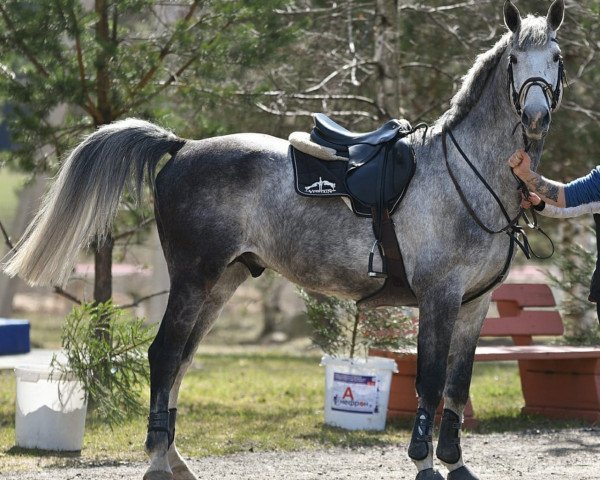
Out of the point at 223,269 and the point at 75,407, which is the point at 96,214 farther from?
the point at 75,407

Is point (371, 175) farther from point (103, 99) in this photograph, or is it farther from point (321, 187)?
point (103, 99)

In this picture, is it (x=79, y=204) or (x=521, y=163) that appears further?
(x=79, y=204)

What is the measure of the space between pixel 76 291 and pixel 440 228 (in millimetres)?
12406

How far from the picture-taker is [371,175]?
190 inches

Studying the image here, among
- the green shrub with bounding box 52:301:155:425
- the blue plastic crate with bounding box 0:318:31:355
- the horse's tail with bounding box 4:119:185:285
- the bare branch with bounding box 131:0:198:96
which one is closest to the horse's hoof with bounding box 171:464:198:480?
the green shrub with bounding box 52:301:155:425

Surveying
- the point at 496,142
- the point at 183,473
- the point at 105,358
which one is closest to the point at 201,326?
the point at 183,473

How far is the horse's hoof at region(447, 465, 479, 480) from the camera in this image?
16.2ft

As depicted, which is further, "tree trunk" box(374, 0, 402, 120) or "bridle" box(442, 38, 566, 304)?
"tree trunk" box(374, 0, 402, 120)

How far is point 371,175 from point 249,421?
318 cm

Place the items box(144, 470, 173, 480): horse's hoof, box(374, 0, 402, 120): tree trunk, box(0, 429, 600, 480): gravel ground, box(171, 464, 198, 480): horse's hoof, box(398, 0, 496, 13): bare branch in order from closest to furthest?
1. box(144, 470, 173, 480): horse's hoof
2. box(171, 464, 198, 480): horse's hoof
3. box(0, 429, 600, 480): gravel ground
4. box(374, 0, 402, 120): tree trunk
5. box(398, 0, 496, 13): bare branch

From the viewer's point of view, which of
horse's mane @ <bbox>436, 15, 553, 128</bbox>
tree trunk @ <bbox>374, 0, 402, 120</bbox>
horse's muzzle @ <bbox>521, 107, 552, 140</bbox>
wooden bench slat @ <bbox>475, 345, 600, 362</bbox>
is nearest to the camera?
horse's muzzle @ <bbox>521, 107, 552, 140</bbox>

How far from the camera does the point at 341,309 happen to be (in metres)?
7.32

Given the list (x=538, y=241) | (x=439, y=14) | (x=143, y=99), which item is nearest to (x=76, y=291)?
(x=538, y=241)

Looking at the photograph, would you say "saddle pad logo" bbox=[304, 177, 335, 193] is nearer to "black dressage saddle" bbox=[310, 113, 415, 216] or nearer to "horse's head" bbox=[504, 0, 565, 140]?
"black dressage saddle" bbox=[310, 113, 415, 216]
